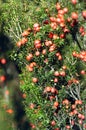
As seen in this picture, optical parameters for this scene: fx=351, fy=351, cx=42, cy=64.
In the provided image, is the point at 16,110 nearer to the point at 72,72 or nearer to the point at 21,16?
the point at 72,72

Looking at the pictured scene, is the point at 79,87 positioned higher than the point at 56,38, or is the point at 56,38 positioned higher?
the point at 56,38

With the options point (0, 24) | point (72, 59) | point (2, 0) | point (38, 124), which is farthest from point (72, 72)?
point (2, 0)

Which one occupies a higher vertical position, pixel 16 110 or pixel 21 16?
pixel 21 16

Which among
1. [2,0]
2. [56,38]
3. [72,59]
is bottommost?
[72,59]

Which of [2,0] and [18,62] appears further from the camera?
[2,0]

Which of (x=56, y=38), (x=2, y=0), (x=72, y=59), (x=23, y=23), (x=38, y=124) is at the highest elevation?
(x=2, y=0)

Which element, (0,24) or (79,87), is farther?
(0,24)

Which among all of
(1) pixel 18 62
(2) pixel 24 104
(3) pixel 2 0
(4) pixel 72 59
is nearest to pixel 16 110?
(2) pixel 24 104

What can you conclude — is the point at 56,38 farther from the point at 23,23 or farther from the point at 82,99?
the point at 82,99
